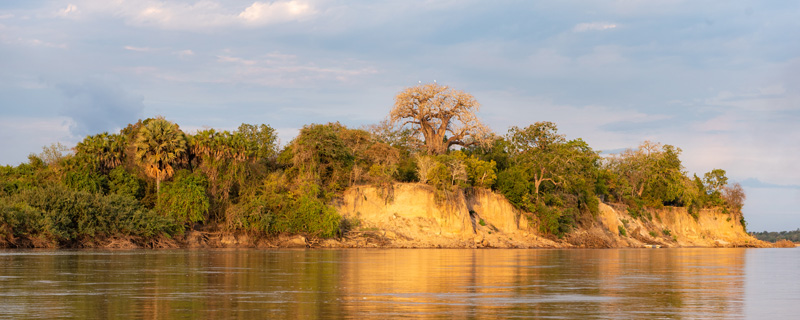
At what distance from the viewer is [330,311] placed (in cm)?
1433

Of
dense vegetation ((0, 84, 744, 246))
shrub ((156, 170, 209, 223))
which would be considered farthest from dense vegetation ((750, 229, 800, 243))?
shrub ((156, 170, 209, 223))

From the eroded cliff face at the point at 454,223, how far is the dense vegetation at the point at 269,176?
0.96m

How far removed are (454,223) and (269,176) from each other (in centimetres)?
1554

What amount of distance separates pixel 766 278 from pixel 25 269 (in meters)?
24.1

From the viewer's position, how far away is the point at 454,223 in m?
64.2

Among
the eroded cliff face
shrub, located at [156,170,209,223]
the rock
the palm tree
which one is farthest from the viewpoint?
the eroded cliff face

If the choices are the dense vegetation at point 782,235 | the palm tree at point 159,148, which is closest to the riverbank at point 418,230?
the palm tree at point 159,148

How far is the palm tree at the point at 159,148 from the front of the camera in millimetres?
55156

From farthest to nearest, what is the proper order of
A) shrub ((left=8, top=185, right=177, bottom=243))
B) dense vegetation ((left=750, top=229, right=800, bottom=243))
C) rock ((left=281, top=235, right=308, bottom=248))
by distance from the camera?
dense vegetation ((left=750, top=229, right=800, bottom=243)), rock ((left=281, top=235, right=308, bottom=248)), shrub ((left=8, top=185, right=177, bottom=243))

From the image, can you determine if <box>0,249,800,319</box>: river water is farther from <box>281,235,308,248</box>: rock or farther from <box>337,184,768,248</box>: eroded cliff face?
<box>337,184,768,248</box>: eroded cliff face

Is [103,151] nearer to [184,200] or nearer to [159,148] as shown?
[159,148]

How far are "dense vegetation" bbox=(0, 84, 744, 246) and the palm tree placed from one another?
0.08m

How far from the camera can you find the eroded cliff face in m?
62.7

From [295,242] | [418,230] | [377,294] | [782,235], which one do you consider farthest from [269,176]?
[782,235]
